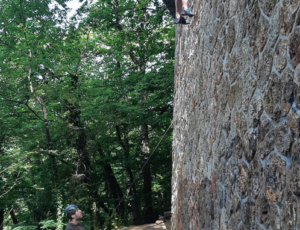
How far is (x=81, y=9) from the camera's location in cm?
1333

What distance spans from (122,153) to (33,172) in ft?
12.2

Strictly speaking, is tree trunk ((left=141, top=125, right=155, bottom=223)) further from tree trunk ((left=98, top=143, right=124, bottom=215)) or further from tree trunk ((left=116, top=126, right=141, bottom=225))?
tree trunk ((left=98, top=143, right=124, bottom=215))

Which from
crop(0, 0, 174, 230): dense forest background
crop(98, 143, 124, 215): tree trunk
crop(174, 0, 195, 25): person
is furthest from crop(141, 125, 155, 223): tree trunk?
crop(174, 0, 195, 25): person

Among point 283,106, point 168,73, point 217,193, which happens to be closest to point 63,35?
point 168,73

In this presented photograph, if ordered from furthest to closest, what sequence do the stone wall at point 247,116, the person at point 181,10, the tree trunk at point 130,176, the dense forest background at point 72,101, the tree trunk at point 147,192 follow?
1. the tree trunk at point 147,192
2. the tree trunk at point 130,176
3. the dense forest background at point 72,101
4. the person at point 181,10
5. the stone wall at point 247,116

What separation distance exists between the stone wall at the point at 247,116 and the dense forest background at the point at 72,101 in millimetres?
7634

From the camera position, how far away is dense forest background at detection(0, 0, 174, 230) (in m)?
11.9

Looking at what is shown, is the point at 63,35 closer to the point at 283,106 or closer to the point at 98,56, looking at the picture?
the point at 98,56

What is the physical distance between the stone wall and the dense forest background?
7.63 meters

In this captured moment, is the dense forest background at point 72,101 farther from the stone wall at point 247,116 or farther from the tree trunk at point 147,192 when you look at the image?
the stone wall at point 247,116

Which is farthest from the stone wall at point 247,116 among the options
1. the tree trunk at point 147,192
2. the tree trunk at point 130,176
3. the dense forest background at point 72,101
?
the tree trunk at point 147,192

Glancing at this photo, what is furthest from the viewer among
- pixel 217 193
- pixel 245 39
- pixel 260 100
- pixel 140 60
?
pixel 140 60

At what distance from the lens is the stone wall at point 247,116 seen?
192 centimetres

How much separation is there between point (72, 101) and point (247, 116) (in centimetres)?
993
